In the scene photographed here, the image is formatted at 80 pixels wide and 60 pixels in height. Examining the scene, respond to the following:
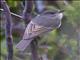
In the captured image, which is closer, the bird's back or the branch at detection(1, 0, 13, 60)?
the branch at detection(1, 0, 13, 60)

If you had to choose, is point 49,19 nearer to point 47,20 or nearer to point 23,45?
point 47,20

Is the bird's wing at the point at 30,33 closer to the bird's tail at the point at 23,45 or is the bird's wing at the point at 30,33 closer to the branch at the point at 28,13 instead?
the bird's tail at the point at 23,45

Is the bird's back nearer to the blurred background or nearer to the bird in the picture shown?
the bird

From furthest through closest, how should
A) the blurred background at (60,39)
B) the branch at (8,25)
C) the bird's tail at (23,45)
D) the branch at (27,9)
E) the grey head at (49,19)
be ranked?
the blurred background at (60,39) → the grey head at (49,19) → the bird's tail at (23,45) → the branch at (8,25) → the branch at (27,9)

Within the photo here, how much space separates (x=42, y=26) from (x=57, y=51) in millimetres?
731

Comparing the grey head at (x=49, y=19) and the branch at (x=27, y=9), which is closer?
the branch at (x=27, y=9)

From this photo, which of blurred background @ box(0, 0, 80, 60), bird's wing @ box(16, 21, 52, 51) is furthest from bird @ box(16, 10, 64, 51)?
blurred background @ box(0, 0, 80, 60)

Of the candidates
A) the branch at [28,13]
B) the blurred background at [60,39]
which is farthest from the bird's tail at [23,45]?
the blurred background at [60,39]

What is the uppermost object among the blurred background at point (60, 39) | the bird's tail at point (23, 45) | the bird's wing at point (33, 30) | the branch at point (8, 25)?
the branch at point (8, 25)

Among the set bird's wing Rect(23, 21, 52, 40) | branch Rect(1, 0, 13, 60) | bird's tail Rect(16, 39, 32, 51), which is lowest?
bird's wing Rect(23, 21, 52, 40)

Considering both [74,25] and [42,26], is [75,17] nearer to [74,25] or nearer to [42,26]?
[74,25]

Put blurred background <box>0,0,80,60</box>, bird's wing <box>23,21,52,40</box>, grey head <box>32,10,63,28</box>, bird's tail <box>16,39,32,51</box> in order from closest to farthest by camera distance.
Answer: bird's tail <box>16,39,32,51</box> < bird's wing <box>23,21,52,40</box> < grey head <box>32,10,63,28</box> < blurred background <box>0,0,80,60</box>

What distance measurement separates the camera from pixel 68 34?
8.65 ft

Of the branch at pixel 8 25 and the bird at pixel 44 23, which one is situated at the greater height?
the branch at pixel 8 25
